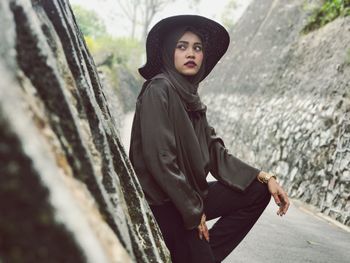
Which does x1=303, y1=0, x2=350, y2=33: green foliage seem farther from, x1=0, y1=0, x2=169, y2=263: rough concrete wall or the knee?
x1=0, y1=0, x2=169, y2=263: rough concrete wall

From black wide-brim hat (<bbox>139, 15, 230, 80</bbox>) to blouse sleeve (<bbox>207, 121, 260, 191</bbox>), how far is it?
1.48 ft

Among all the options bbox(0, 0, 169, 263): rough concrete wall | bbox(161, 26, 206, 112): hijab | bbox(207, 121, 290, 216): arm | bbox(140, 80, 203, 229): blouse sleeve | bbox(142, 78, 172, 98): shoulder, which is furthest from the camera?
bbox(207, 121, 290, 216): arm

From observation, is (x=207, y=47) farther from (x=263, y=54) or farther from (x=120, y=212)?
(x=263, y=54)

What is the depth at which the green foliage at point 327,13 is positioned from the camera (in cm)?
755

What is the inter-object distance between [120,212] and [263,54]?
10.9 metres

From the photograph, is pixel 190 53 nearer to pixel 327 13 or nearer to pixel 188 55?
pixel 188 55

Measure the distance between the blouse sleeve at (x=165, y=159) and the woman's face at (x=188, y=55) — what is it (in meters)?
0.37

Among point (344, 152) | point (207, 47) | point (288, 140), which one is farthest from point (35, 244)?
point (288, 140)

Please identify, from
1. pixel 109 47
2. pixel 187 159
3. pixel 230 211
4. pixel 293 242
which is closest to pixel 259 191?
pixel 230 211

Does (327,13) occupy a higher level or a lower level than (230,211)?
higher

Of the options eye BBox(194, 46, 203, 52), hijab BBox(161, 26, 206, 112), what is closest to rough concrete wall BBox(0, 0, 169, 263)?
hijab BBox(161, 26, 206, 112)

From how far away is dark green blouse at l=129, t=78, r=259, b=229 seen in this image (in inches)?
80.0

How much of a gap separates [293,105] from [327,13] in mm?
1929

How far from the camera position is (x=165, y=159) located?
2.03 meters
